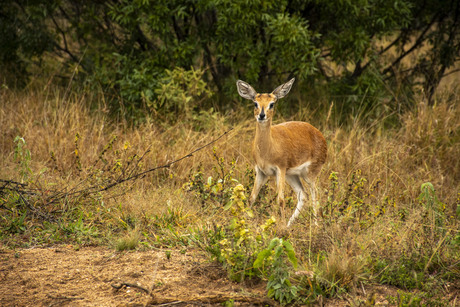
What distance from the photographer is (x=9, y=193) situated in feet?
17.7

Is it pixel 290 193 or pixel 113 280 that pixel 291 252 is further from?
pixel 290 193

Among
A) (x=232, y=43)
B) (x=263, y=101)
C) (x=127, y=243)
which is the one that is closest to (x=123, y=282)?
(x=127, y=243)

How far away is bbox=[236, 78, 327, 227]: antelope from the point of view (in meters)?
5.80

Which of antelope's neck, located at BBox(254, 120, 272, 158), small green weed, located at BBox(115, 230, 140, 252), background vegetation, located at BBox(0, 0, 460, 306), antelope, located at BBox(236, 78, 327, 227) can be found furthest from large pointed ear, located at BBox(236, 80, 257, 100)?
small green weed, located at BBox(115, 230, 140, 252)

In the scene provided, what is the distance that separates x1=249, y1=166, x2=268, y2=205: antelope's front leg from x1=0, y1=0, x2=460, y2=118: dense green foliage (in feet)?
8.11

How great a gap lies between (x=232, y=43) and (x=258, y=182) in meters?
3.22

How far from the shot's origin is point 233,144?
23.8 feet

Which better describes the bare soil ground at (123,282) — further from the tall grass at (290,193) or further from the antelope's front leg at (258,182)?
the antelope's front leg at (258,182)

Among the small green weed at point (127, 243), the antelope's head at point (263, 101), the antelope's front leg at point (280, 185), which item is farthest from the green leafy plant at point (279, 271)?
the antelope's head at point (263, 101)

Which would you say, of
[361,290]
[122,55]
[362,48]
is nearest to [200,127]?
[122,55]

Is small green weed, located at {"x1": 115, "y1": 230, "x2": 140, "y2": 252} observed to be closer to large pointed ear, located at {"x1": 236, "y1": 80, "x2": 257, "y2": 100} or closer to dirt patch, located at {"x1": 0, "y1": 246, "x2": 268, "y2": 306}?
dirt patch, located at {"x1": 0, "y1": 246, "x2": 268, "y2": 306}

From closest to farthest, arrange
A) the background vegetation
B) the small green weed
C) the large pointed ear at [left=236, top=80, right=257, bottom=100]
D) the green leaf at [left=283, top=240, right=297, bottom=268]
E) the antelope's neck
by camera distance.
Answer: the green leaf at [left=283, top=240, right=297, bottom=268] → the background vegetation → the small green weed → the antelope's neck → the large pointed ear at [left=236, top=80, right=257, bottom=100]

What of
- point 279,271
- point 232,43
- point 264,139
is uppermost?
point 232,43

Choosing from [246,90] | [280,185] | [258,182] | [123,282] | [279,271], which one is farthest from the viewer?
[246,90]
